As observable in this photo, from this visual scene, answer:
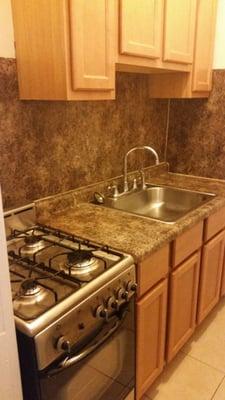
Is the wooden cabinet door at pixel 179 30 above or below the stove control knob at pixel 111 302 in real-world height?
above

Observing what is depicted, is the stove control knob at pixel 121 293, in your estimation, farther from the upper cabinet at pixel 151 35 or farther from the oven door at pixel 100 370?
the upper cabinet at pixel 151 35

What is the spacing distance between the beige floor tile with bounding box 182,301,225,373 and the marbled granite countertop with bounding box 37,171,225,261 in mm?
831

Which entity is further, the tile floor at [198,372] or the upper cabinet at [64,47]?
the tile floor at [198,372]

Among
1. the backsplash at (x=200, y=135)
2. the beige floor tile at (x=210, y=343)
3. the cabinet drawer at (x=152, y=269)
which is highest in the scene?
the backsplash at (x=200, y=135)

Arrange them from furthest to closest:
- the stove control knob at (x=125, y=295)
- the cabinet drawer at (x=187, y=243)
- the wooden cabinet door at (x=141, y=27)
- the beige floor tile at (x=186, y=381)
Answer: the beige floor tile at (x=186, y=381) → the cabinet drawer at (x=187, y=243) → the wooden cabinet door at (x=141, y=27) → the stove control knob at (x=125, y=295)

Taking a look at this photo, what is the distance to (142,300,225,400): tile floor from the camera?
1.62 metres

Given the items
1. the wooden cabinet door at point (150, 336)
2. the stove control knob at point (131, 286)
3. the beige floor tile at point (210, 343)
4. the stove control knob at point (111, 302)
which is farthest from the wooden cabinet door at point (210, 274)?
the stove control knob at point (111, 302)

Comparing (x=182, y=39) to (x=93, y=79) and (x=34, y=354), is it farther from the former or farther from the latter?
(x=34, y=354)

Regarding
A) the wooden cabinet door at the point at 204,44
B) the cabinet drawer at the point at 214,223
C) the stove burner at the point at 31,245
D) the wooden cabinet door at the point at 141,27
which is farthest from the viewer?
the wooden cabinet door at the point at 204,44

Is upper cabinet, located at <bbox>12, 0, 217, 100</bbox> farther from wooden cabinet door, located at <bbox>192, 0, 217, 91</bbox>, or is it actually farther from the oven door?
the oven door

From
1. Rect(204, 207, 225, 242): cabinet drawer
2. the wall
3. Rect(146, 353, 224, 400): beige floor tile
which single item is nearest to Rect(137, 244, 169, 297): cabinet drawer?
Rect(204, 207, 225, 242): cabinet drawer

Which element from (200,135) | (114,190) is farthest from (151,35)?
(200,135)

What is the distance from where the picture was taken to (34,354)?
880 millimetres

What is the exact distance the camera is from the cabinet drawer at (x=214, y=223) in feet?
5.74
